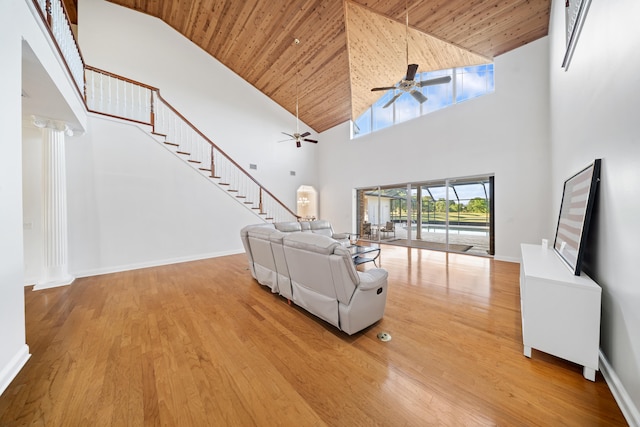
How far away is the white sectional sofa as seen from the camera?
82.6 inches

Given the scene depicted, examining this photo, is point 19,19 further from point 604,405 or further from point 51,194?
point 604,405

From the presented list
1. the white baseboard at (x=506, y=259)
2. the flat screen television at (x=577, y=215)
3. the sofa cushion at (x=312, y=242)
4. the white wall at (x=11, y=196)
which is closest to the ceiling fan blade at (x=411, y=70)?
the flat screen television at (x=577, y=215)

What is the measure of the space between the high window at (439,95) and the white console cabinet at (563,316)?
18.1 ft

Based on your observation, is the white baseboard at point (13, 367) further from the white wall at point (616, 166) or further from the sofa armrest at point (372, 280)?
the white wall at point (616, 166)

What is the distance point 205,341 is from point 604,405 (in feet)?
9.98

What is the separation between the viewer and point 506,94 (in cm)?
506

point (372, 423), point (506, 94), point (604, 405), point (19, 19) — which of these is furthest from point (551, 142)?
point (19, 19)

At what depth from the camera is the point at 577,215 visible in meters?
2.20

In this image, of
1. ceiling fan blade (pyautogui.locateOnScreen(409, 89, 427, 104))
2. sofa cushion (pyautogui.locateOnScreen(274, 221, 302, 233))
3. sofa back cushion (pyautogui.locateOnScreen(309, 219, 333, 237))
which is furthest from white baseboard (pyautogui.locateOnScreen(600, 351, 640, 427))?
sofa cushion (pyautogui.locateOnScreen(274, 221, 302, 233))

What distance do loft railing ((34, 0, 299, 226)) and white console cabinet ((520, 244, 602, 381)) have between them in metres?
6.04

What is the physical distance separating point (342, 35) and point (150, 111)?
5301 millimetres

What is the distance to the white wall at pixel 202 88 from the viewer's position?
18.9 feet

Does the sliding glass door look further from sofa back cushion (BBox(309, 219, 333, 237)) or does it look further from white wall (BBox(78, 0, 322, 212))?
white wall (BBox(78, 0, 322, 212))

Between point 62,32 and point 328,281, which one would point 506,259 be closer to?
point 328,281
